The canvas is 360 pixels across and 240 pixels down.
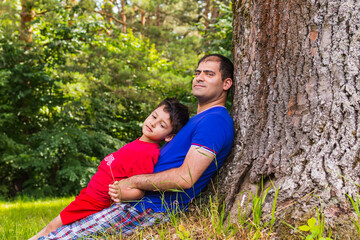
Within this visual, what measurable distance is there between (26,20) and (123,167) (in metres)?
8.91

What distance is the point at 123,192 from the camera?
8.35ft

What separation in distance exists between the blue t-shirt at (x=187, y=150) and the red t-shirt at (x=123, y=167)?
4.0 inches

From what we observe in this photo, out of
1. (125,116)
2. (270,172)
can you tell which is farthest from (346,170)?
(125,116)

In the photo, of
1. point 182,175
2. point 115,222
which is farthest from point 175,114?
point 115,222

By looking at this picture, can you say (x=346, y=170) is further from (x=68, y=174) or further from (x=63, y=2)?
(x=63, y=2)

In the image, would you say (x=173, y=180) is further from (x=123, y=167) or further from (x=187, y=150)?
(x=123, y=167)

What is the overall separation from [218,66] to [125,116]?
7997mm

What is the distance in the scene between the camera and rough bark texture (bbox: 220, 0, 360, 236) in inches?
75.7

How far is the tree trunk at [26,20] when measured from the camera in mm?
9164

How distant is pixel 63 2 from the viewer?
32.8 feet

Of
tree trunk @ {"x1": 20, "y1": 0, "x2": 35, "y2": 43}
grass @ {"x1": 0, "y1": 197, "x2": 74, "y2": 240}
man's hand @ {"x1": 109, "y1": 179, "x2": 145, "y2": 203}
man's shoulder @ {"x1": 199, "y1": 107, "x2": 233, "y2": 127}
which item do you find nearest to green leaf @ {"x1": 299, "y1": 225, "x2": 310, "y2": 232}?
man's shoulder @ {"x1": 199, "y1": 107, "x2": 233, "y2": 127}

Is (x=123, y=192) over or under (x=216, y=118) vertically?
under

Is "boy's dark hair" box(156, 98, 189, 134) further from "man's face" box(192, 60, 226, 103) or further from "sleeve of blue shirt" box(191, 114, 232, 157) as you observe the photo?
"sleeve of blue shirt" box(191, 114, 232, 157)

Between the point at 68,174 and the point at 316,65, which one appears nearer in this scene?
the point at 316,65
